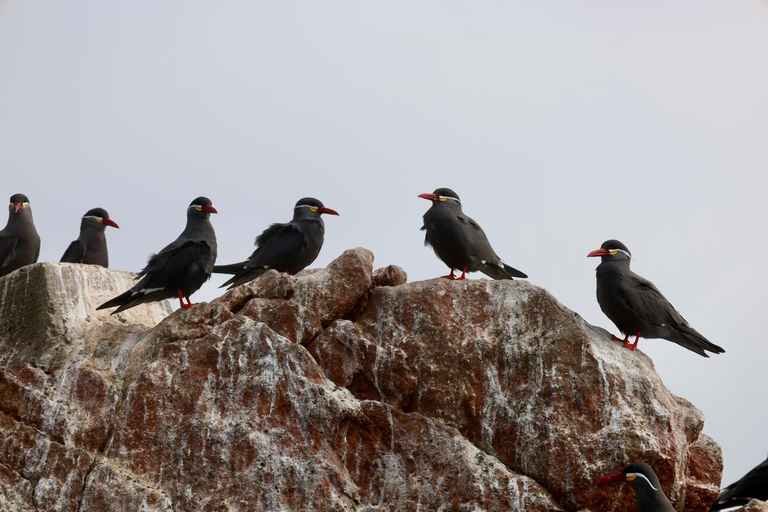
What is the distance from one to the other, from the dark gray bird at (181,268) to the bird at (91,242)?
2.83 meters

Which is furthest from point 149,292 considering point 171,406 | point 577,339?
point 577,339

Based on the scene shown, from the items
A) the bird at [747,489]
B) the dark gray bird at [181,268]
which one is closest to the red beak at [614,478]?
the bird at [747,489]

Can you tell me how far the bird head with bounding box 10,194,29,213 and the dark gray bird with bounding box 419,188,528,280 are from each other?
717cm

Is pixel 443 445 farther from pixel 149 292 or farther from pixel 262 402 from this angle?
pixel 149 292

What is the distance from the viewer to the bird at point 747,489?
38.8ft

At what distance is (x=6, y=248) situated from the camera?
1579 cm

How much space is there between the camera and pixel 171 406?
427 inches

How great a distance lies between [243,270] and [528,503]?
6.51m

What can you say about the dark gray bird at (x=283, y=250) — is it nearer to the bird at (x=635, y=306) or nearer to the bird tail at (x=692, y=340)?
the bird at (x=635, y=306)

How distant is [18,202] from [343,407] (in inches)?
343

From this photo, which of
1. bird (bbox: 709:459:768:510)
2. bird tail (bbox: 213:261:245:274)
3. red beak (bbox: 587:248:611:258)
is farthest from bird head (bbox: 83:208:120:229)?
bird (bbox: 709:459:768:510)

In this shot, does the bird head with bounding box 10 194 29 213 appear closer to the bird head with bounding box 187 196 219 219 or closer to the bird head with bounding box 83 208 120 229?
the bird head with bounding box 83 208 120 229

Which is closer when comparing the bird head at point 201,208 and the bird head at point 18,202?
the bird head at point 201,208

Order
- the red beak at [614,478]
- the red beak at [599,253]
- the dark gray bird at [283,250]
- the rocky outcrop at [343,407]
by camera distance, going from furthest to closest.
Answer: the dark gray bird at [283,250], the red beak at [599,253], the rocky outcrop at [343,407], the red beak at [614,478]
